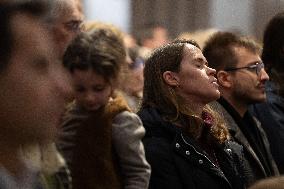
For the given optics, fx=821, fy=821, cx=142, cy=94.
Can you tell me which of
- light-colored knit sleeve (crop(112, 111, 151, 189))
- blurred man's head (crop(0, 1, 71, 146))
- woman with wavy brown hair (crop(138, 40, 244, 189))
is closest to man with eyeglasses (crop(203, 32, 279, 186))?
woman with wavy brown hair (crop(138, 40, 244, 189))

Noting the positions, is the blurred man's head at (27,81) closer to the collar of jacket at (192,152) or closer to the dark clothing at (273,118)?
the collar of jacket at (192,152)

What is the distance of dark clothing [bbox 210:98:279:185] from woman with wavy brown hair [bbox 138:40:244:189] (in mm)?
275

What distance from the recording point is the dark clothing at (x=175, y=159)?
3.32m

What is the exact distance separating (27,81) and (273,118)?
245cm

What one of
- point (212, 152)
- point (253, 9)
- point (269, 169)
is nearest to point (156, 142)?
point (212, 152)

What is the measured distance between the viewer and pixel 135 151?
3271 mm

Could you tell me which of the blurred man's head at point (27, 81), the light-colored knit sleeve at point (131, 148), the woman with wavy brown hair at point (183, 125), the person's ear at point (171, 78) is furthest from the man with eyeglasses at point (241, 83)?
the blurred man's head at point (27, 81)

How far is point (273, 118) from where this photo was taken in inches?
166

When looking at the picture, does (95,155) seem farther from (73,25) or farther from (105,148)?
(73,25)

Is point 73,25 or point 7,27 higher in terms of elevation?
point 7,27

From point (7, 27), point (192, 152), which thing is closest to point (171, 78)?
point (192, 152)

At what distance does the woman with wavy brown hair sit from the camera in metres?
3.35

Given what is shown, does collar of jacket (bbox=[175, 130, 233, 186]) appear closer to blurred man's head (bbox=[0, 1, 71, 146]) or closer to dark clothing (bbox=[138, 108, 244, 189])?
dark clothing (bbox=[138, 108, 244, 189])

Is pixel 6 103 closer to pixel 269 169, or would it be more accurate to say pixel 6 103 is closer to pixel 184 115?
pixel 184 115
